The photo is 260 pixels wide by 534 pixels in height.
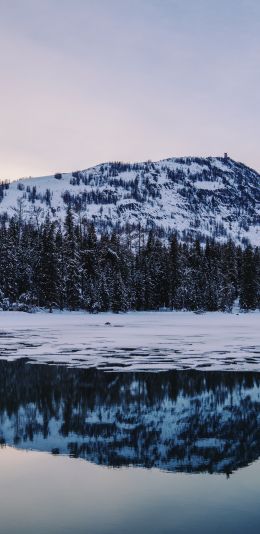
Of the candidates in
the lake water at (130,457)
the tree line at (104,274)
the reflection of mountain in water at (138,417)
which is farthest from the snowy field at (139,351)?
the tree line at (104,274)

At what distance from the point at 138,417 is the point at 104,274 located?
7057 cm

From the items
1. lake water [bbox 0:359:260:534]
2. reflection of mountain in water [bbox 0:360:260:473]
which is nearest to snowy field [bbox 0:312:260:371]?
reflection of mountain in water [bbox 0:360:260:473]

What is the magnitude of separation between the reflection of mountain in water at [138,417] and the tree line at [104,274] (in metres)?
54.5

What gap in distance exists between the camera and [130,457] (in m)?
11.0

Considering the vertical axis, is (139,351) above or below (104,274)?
below

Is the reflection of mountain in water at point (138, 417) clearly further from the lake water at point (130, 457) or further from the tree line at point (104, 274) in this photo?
the tree line at point (104, 274)

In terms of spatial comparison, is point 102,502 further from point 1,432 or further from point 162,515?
point 1,432

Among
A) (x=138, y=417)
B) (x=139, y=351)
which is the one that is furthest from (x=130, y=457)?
(x=139, y=351)

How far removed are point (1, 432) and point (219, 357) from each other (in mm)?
14956

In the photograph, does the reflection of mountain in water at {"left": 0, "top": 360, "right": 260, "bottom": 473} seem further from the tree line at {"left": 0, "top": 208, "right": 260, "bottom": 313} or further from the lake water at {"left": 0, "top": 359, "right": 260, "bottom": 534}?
the tree line at {"left": 0, "top": 208, "right": 260, "bottom": 313}

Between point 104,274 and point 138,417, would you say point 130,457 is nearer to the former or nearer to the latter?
point 138,417

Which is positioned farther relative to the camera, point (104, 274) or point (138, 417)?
point (104, 274)

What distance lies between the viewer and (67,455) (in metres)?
11.2

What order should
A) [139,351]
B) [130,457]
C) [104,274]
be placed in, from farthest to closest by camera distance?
[104,274], [139,351], [130,457]
